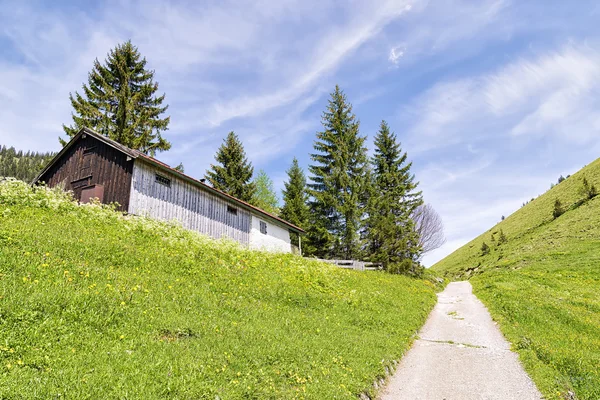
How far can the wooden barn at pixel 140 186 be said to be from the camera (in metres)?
20.5

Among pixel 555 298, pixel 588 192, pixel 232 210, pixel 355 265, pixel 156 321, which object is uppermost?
pixel 588 192

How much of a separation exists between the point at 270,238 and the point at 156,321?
74.5 ft

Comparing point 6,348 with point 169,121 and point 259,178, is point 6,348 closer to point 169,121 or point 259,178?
point 169,121

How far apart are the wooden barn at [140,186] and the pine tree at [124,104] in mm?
6508

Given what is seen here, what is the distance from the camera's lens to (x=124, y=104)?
3109cm

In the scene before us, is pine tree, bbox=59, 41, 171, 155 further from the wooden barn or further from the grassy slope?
the grassy slope

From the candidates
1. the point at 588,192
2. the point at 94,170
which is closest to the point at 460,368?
the point at 94,170

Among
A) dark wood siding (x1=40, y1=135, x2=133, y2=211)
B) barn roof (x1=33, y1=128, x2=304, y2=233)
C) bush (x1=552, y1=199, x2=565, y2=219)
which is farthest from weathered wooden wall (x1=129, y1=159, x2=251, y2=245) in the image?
bush (x1=552, y1=199, x2=565, y2=219)

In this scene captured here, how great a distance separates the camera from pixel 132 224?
623 inches

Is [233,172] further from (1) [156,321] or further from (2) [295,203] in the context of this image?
(1) [156,321]

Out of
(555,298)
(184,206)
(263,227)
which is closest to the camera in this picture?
(555,298)

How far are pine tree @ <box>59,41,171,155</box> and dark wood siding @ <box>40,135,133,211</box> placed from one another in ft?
19.9

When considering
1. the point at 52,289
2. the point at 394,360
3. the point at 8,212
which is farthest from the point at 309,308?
the point at 8,212

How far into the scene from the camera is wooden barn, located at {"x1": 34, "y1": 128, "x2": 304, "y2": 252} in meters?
20.5
